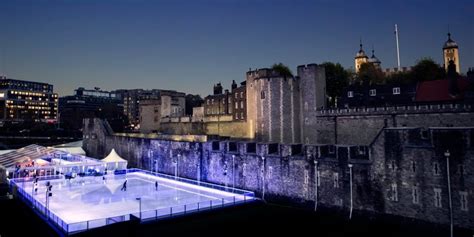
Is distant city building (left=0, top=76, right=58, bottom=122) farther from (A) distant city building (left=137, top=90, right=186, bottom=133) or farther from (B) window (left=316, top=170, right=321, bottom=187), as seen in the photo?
(B) window (left=316, top=170, right=321, bottom=187)

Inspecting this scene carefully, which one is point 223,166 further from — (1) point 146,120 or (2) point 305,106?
(1) point 146,120

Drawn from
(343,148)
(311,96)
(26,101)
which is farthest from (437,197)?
(26,101)

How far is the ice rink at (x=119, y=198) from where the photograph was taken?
23.0m

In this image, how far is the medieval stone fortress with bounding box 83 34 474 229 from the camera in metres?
19.4

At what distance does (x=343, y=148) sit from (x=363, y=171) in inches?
79.6

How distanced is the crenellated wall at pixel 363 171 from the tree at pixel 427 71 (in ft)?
88.2

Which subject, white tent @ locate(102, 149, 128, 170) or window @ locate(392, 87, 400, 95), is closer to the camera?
window @ locate(392, 87, 400, 95)

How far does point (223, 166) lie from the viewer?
32.9 m

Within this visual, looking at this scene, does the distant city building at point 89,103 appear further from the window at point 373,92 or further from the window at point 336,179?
the window at point 336,179

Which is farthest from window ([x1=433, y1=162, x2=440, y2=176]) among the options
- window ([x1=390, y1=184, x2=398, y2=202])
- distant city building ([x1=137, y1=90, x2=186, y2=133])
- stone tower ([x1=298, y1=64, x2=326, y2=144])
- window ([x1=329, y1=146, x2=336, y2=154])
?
distant city building ([x1=137, y1=90, x2=186, y2=133])

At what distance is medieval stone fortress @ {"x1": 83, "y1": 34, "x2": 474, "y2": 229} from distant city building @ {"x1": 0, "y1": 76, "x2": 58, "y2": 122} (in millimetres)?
102635

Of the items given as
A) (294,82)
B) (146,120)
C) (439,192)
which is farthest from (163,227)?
(146,120)

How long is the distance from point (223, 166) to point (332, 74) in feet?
85.3

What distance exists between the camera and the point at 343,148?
77.8 ft
